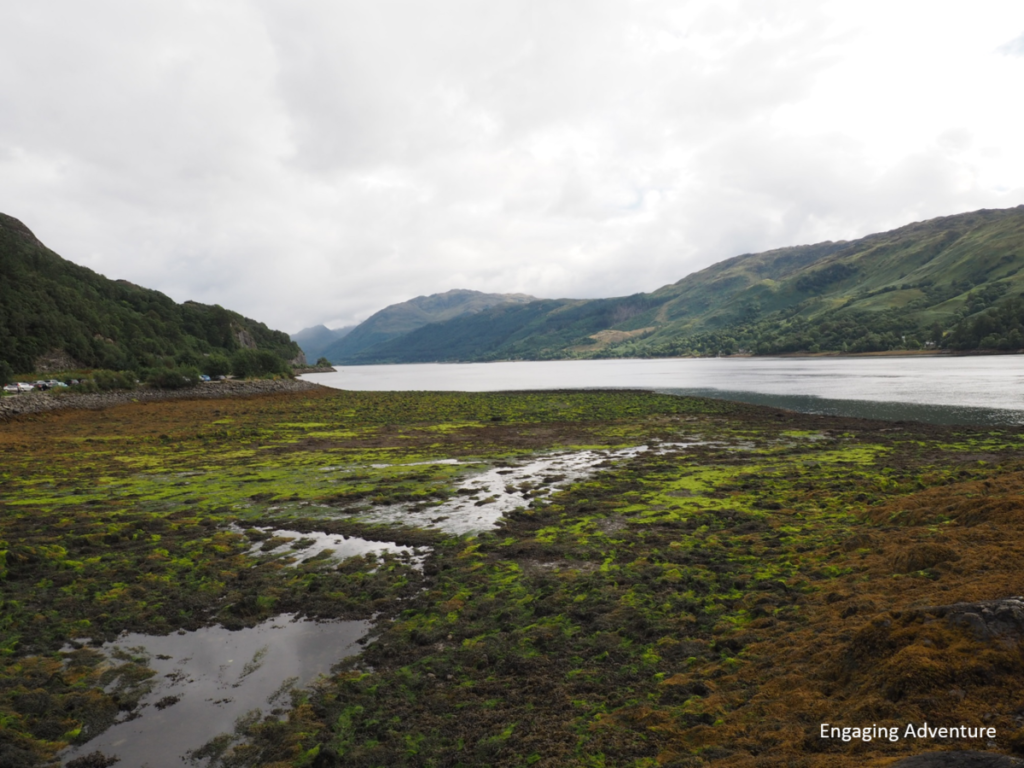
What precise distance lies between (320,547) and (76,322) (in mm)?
112760

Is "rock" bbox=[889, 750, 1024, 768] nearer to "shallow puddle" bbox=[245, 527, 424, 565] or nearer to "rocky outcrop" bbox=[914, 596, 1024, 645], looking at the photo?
"rocky outcrop" bbox=[914, 596, 1024, 645]

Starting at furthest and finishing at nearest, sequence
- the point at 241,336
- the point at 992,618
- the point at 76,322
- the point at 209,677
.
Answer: the point at 241,336
the point at 76,322
the point at 209,677
the point at 992,618

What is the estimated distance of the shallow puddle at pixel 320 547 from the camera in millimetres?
14961

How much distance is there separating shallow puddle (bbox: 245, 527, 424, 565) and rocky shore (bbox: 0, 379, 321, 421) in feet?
168

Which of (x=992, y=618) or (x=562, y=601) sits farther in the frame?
(x=562, y=601)

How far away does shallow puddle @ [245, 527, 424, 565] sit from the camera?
14961mm

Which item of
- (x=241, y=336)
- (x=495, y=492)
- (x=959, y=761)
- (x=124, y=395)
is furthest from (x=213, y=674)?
(x=241, y=336)

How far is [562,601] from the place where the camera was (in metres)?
11.5

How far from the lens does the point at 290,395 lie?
85875mm

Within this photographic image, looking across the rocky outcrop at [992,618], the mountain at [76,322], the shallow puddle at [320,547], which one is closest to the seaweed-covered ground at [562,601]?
the rocky outcrop at [992,618]

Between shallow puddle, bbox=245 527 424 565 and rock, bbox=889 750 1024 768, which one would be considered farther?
shallow puddle, bbox=245 527 424 565

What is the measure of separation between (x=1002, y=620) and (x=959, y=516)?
9.09 metres


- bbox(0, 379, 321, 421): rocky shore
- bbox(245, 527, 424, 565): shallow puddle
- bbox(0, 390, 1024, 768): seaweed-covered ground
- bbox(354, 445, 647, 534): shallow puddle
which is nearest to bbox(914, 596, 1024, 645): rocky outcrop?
bbox(0, 390, 1024, 768): seaweed-covered ground

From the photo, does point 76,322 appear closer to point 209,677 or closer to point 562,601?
point 209,677
